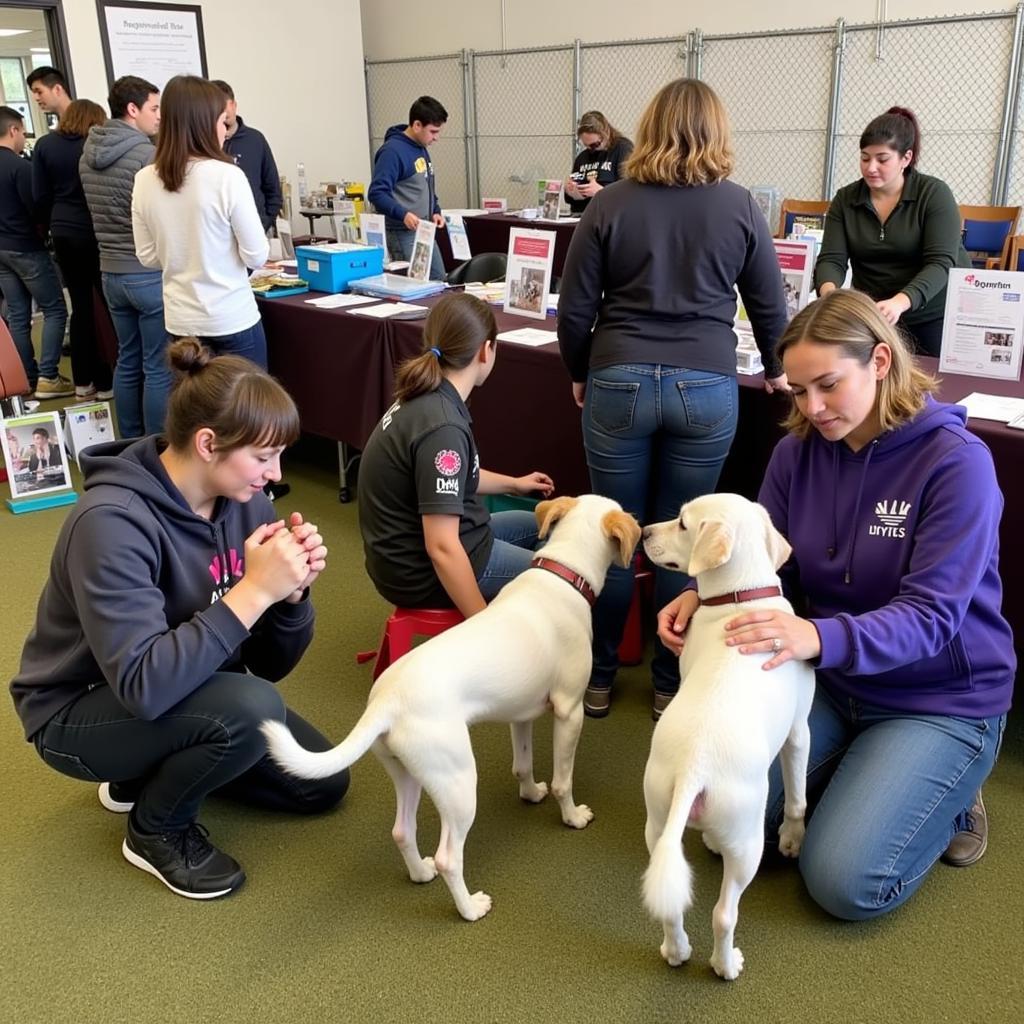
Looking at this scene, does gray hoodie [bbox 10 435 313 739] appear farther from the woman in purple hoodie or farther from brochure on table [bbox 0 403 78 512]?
brochure on table [bbox 0 403 78 512]

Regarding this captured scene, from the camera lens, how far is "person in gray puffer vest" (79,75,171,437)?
3.65 meters

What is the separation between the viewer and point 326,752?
1376mm

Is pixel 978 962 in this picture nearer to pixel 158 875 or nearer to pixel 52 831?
pixel 158 875

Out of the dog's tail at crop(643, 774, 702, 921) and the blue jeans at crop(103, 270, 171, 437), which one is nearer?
the dog's tail at crop(643, 774, 702, 921)

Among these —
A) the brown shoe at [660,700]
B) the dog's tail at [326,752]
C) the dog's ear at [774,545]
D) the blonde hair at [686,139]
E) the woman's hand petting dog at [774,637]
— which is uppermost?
the blonde hair at [686,139]

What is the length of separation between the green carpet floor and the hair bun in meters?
0.95

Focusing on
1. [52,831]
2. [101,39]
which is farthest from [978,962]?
[101,39]

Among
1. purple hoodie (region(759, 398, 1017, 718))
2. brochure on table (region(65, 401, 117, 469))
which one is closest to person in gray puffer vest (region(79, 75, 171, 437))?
brochure on table (region(65, 401, 117, 469))

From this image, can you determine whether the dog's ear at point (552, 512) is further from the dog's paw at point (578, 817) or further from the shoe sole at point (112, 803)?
the shoe sole at point (112, 803)

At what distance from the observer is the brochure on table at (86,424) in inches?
157

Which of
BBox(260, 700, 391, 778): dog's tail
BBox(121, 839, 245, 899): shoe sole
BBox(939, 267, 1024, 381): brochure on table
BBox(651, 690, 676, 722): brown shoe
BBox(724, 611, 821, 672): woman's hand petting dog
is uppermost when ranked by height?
BBox(939, 267, 1024, 381): brochure on table

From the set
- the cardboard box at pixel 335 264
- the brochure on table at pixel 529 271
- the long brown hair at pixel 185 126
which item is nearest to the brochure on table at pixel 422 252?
the cardboard box at pixel 335 264

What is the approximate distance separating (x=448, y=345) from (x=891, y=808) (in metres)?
1.24

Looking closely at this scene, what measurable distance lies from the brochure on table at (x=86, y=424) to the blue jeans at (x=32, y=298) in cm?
133
